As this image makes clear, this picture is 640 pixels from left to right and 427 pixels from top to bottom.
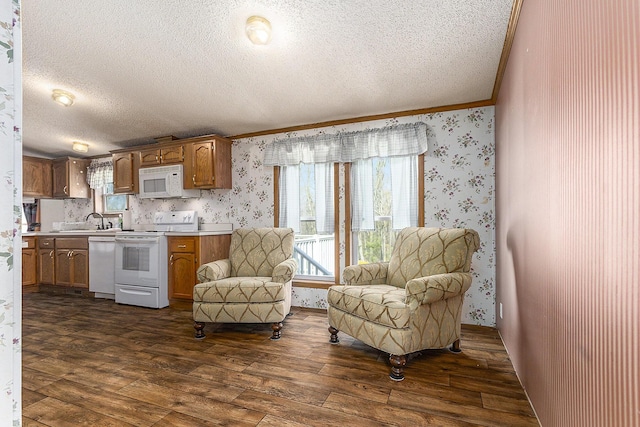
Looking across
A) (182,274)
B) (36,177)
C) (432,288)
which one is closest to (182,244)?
(182,274)

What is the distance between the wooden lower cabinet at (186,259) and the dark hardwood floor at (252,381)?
2.33ft

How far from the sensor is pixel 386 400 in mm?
1756

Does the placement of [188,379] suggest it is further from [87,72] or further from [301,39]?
[87,72]

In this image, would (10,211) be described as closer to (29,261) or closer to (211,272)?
(211,272)

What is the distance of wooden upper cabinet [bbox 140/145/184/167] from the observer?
409 cm

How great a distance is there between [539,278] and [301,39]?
77.8 inches

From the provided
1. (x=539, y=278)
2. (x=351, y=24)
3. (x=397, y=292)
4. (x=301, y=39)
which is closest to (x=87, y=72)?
(x=301, y=39)

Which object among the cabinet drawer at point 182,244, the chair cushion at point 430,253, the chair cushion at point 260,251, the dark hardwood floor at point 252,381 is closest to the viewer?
the dark hardwood floor at point 252,381

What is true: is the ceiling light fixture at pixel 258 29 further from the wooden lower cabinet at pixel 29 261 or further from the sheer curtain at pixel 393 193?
the wooden lower cabinet at pixel 29 261

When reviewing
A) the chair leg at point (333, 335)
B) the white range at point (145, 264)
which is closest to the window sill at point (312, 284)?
the chair leg at point (333, 335)

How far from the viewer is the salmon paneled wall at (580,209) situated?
762mm

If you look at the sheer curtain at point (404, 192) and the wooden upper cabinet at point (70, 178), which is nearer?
the sheer curtain at point (404, 192)

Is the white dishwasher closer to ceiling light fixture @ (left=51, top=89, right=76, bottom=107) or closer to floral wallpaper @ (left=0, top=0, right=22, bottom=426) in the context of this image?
ceiling light fixture @ (left=51, top=89, right=76, bottom=107)

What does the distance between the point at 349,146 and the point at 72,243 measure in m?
4.36
